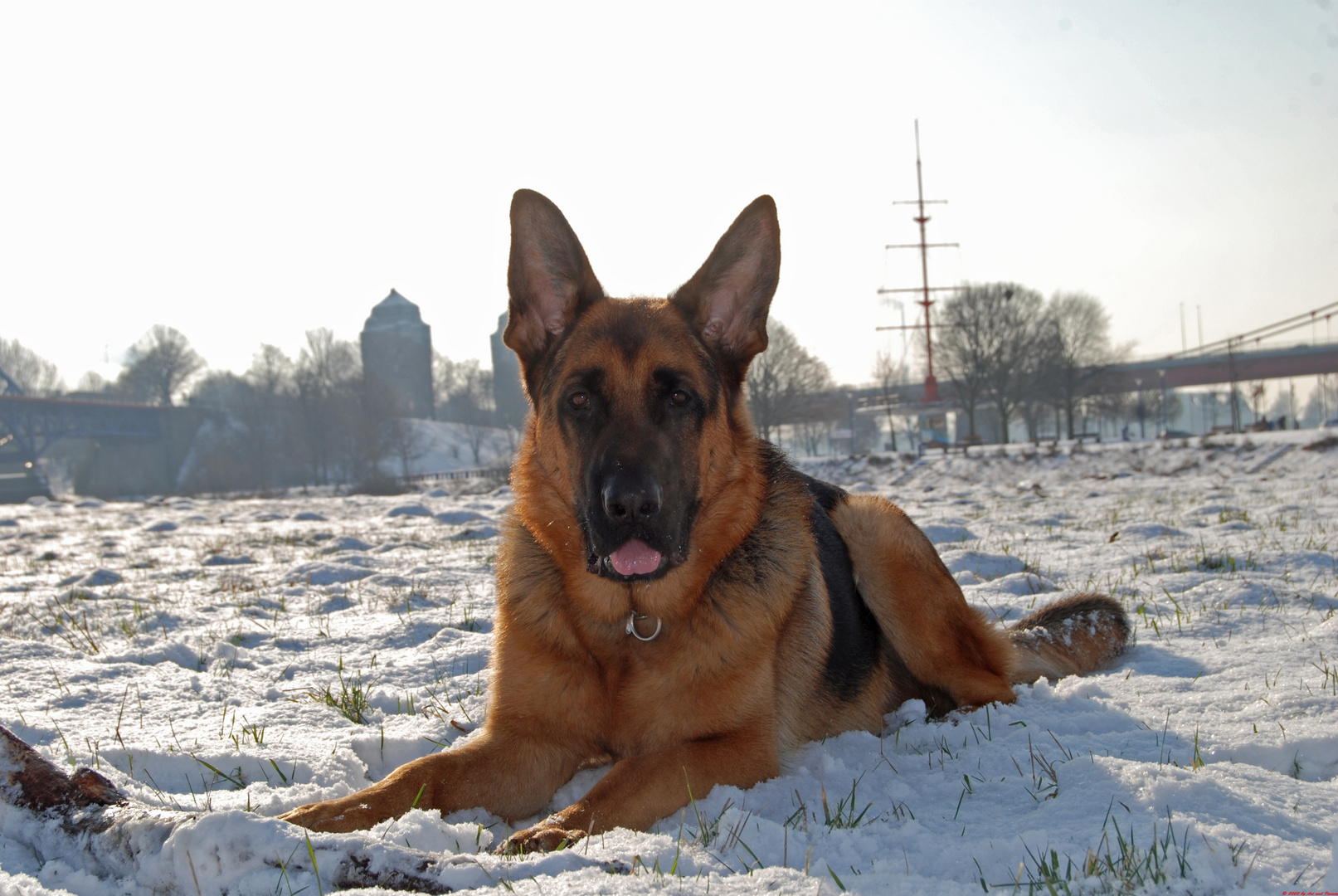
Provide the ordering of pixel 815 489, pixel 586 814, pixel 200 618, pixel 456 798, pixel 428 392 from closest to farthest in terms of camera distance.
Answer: pixel 586 814, pixel 456 798, pixel 815 489, pixel 200 618, pixel 428 392

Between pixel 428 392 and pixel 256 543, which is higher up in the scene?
pixel 428 392

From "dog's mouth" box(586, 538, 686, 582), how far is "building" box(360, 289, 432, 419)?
10839 centimetres

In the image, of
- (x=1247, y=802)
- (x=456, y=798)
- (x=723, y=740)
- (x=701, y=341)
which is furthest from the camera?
(x=701, y=341)

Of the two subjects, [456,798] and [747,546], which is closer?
[456,798]

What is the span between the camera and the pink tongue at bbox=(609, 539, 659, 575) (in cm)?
289

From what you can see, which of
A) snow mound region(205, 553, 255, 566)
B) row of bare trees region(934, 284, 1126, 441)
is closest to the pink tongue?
snow mound region(205, 553, 255, 566)

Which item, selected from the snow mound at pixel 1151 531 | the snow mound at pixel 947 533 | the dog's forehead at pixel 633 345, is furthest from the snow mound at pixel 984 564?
the dog's forehead at pixel 633 345

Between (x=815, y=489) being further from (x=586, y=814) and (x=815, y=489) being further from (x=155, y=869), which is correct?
(x=155, y=869)

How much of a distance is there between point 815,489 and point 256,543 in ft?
29.7

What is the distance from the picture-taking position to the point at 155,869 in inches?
68.2

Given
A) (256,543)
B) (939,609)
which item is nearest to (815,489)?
(939,609)

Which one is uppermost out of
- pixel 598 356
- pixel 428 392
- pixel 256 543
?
pixel 428 392

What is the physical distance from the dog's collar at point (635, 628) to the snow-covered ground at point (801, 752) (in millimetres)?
550

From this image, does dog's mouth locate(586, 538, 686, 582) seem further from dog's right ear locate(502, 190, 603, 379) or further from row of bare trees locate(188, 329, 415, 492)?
row of bare trees locate(188, 329, 415, 492)
